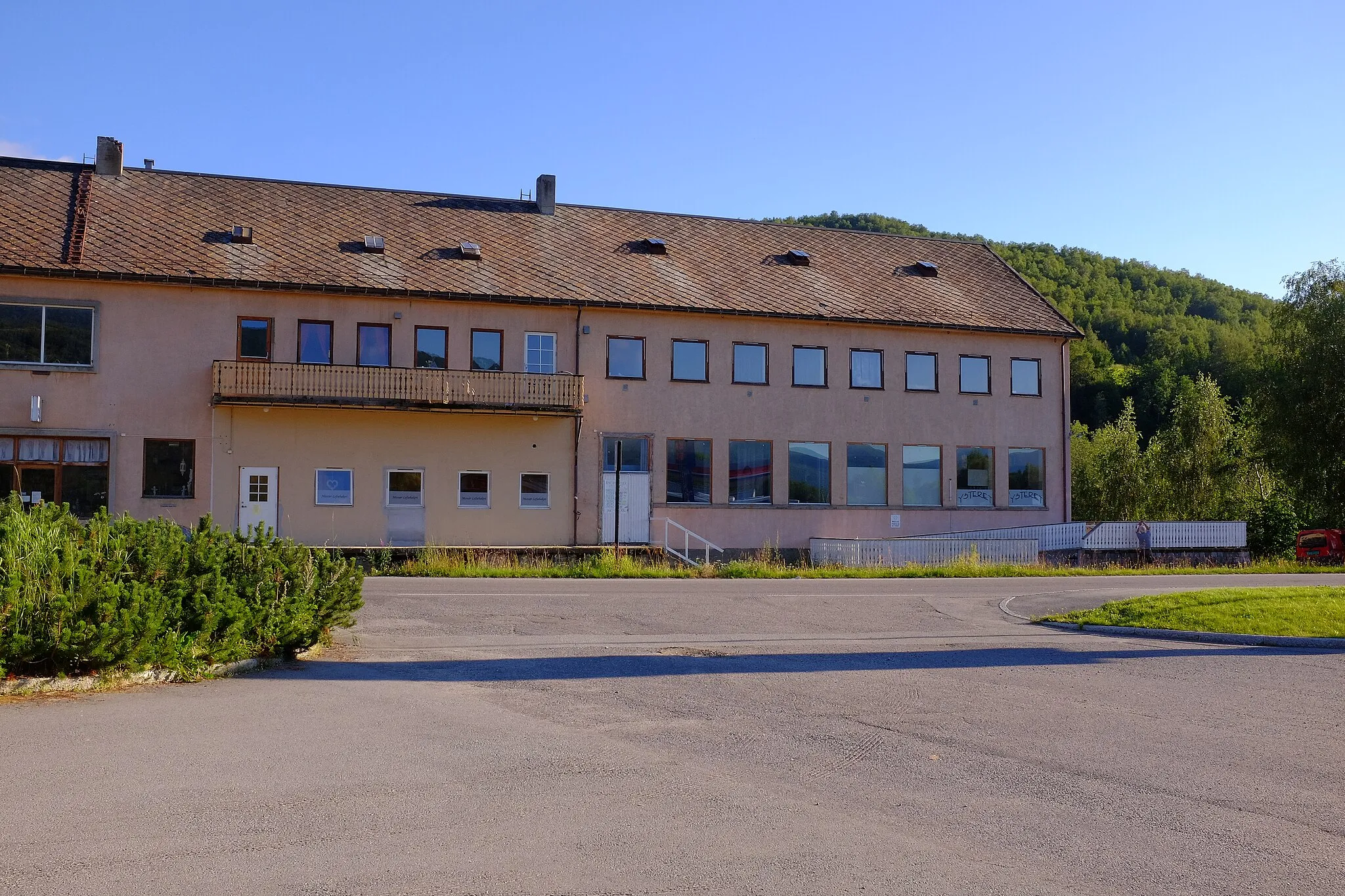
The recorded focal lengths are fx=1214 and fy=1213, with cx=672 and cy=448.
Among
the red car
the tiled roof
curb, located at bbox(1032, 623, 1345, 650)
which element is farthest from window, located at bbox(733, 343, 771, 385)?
curb, located at bbox(1032, 623, 1345, 650)

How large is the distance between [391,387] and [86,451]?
7236mm

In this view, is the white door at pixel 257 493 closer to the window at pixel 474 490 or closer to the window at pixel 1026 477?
the window at pixel 474 490

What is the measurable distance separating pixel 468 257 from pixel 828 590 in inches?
618

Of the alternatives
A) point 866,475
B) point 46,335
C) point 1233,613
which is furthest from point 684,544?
point 1233,613

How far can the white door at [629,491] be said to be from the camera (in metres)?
32.3

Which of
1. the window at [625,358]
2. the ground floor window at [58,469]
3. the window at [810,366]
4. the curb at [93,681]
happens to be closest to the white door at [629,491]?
the window at [625,358]

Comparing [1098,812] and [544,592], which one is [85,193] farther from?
[1098,812]

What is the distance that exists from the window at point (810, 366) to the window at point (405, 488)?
35.6ft

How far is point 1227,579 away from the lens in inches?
1051

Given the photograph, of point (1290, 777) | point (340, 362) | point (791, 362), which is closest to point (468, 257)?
point (340, 362)

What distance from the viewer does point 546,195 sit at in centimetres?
3725

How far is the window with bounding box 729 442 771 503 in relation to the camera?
3362 cm

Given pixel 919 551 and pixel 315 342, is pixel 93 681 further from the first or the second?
pixel 919 551

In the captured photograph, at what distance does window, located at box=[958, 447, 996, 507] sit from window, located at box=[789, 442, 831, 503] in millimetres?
4266
